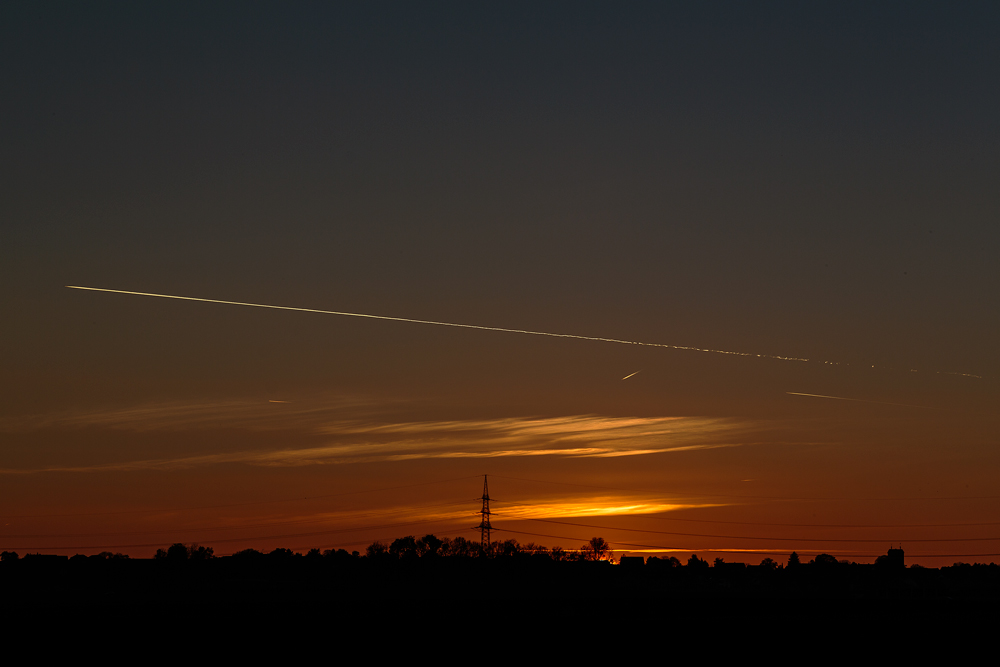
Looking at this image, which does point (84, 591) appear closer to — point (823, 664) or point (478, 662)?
point (478, 662)

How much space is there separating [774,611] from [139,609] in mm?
77031

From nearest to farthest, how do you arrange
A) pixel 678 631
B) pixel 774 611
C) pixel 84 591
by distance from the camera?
pixel 678 631
pixel 774 611
pixel 84 591

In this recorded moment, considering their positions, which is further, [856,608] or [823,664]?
[856,608]

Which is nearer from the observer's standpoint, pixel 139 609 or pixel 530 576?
pixel 139 609

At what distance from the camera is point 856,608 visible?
429ft

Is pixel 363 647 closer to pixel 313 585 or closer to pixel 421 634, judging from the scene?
pixel 421 634

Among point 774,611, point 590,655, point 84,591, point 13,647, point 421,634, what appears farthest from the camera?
point 84,591

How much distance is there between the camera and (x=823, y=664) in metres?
64.9

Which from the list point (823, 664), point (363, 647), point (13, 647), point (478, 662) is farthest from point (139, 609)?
point (823, 664)

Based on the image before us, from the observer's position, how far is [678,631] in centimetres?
9031

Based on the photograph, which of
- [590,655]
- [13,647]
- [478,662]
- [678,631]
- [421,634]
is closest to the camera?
[478,662]

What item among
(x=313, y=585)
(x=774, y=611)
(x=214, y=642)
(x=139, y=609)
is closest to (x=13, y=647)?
(x=214, y=642)

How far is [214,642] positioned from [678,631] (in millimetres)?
39553

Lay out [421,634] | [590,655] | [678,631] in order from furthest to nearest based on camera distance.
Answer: [678,631] → [421,634] → [590,655]
